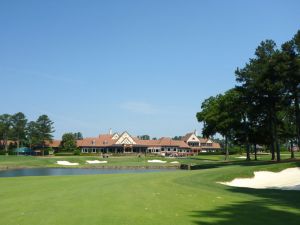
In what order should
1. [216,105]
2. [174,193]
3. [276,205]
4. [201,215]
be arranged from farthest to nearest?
1. [216,105]
2. [174,193]
3. [276,205]
4. [201,215]

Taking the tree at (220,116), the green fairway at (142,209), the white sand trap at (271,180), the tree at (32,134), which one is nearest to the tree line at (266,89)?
the tree at (220,116)

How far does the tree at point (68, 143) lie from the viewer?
117562 mm

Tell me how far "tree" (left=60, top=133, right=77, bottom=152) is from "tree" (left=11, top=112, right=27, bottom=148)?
739 inches

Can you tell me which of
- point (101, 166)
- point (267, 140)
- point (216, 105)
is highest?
point (216, 105)

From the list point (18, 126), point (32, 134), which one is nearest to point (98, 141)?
point (32, 134)

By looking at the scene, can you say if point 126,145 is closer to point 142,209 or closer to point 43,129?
point 43,129

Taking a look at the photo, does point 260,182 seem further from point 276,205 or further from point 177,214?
point 177,214

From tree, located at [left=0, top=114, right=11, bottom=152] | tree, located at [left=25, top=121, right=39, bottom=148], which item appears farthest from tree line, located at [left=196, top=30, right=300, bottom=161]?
tree, located at [left=0, top=114, right=11, bottom=152]

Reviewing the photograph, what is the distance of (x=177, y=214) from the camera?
12.3 m

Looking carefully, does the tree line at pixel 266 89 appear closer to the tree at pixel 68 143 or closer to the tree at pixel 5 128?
the tree at pixel 68 143

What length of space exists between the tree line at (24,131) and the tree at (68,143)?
8.51 meters

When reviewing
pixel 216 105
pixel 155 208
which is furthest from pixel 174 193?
pixel 216 105

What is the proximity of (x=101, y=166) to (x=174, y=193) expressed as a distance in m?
47.6

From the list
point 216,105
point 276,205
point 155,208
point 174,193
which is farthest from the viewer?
point 216,105
